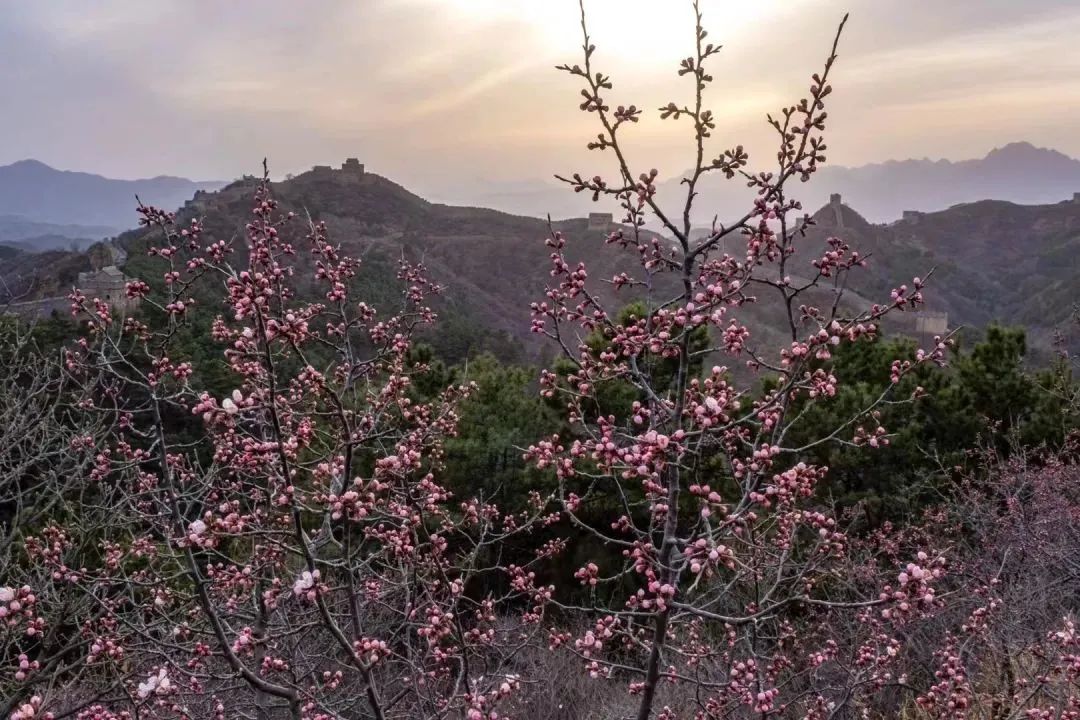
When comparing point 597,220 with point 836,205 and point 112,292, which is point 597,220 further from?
point 112,292

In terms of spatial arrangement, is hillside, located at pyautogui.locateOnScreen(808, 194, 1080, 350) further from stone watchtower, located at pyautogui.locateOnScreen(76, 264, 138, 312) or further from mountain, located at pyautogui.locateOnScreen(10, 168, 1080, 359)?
stone watchtower, located at pyautogui.locateOnScreen(76, 264, 138, 312)

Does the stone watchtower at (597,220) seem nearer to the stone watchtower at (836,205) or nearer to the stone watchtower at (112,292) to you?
the stone watchtower at (836,205)

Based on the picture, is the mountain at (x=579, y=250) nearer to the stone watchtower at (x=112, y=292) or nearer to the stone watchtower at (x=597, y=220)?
the stone watchtower at (x=597, y=220)

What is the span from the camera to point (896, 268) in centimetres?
9131

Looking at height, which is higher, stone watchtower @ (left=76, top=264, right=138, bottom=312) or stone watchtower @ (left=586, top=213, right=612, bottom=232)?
stone watchtower @ (left=586, top=213, right=612, bottom=232)

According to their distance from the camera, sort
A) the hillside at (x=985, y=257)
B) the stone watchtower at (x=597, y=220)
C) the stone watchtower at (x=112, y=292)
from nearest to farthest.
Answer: the stone watchtower at (x=112, y=292)
the stone watchtower at (x=597, y=220)
the hillside at (x=985, y=257)

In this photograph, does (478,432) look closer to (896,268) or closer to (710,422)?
(710,422)

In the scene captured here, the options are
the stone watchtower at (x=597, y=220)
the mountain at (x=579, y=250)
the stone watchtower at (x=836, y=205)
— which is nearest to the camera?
the mountain at (x=579, y=250)

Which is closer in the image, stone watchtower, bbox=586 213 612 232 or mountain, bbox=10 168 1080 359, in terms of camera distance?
mountain, bbox=10 168 1080 359

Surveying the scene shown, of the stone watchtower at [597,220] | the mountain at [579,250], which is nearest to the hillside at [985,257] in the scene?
the mountain at [579,250]

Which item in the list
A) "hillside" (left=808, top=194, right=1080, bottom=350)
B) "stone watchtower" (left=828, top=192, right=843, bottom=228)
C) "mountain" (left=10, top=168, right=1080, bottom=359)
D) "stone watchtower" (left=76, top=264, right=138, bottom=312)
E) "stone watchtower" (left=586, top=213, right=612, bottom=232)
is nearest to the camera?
"stone watchtower" (left=76, top=264, right=138, bottom=312)

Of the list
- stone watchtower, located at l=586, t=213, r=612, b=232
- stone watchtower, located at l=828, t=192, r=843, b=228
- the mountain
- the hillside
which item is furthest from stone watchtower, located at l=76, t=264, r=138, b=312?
stone watchtower, located at l=828, t=192, r=843, b=228

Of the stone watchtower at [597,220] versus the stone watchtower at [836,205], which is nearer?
the stone watchtower at [597,220]

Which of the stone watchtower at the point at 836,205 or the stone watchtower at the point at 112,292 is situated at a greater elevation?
the stone watchtower at the point at 836,205
